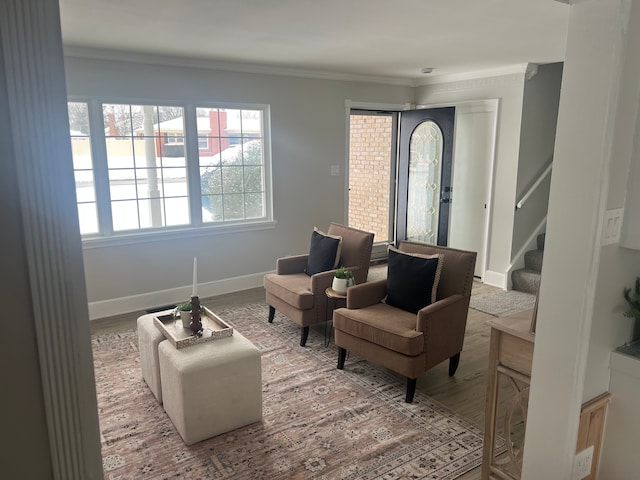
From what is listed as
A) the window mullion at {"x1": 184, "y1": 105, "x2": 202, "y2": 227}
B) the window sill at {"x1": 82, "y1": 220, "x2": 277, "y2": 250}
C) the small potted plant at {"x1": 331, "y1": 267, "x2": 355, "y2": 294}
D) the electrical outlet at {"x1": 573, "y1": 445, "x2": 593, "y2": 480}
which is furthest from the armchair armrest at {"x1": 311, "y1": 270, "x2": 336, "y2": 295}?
the electrical outlet at {"x1": 573, "y1": 445, "x2": 593, "y2": 480}

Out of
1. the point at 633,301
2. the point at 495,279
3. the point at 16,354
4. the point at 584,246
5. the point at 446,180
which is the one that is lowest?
the point at 495,279

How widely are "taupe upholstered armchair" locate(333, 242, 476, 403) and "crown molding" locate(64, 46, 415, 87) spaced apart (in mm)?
2681

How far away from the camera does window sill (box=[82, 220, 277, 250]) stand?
4.34 m

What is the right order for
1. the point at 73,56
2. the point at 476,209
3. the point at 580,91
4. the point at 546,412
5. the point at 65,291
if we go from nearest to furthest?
the point at 65,291 → the point at 580,91 → the point at 546,412 → the point at 73,56 → the point at 476,209

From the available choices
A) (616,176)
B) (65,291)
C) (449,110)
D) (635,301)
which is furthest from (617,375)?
(449,110)

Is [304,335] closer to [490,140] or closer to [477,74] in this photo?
[490,140]

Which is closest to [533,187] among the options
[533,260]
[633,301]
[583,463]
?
[533,260]

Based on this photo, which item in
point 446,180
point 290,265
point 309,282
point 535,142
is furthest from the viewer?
point 446,180

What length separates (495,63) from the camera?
190 inches

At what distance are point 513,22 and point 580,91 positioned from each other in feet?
5.74

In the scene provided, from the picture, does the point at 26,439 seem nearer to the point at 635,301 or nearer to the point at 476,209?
the point at 635,301

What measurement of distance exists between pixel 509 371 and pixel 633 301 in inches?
22.9

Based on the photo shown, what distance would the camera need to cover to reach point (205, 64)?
464 centimetres

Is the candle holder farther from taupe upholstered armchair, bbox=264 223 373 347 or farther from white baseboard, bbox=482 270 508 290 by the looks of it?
white baseboard, bbox=482 270 508 290
